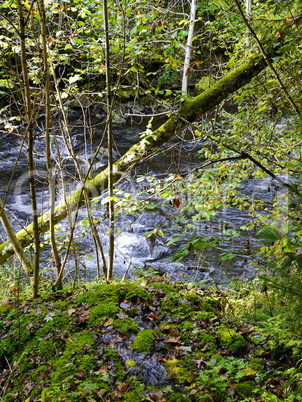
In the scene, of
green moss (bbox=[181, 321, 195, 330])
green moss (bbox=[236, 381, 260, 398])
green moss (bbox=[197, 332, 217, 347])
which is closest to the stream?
green moss (bbox=[181, 321, 195, 330])

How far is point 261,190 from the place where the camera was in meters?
8.75

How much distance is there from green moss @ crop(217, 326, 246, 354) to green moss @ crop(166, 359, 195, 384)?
1.68ft

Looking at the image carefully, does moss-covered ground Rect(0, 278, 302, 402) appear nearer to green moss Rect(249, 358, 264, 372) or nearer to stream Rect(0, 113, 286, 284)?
green moss Rect(249, 358, 264, 372)

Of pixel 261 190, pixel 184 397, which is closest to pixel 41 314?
pixel 184 397

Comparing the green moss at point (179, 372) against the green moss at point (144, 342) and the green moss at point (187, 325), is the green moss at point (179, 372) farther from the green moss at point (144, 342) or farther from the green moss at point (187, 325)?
the green moss at point (187, 325)

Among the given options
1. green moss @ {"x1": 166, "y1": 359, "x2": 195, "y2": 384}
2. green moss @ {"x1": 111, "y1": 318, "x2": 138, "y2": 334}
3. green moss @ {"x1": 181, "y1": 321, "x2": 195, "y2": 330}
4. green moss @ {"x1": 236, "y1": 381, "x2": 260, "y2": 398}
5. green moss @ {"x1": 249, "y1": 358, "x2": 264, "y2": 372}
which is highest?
green moss @ {"x1": 111, "y1": 318, "x2": 138, "y2": 334}

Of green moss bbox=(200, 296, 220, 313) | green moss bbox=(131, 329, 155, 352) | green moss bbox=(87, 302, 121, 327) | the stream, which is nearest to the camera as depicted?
green moss bbox=(131, 329, 155, 352)

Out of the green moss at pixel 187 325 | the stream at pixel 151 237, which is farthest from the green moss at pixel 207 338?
the stream at pixel 151 237

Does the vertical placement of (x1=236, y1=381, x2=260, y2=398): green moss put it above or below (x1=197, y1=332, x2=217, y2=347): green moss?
below

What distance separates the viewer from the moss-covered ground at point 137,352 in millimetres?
2184

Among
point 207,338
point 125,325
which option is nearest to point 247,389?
point 207,338

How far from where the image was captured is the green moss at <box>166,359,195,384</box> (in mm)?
2313

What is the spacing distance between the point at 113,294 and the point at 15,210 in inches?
232

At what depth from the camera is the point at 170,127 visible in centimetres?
412
